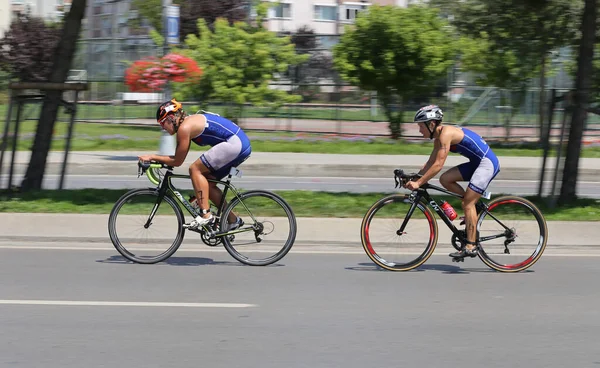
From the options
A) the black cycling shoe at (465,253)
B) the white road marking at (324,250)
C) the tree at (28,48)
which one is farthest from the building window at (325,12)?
the black cycling shoe at (465,253)

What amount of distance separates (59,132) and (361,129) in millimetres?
9063

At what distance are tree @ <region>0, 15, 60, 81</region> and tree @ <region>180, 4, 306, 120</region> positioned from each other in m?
16.0

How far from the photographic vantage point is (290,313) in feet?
22.9

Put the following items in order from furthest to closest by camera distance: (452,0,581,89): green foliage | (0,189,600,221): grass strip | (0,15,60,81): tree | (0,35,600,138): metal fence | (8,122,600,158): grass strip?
(0,15,60,81): tree
(0,35,600,138): metal fence
(8,122,600,158): grass strip
(452,0,581,89): green foliage
(0,189,600,221): grass strip

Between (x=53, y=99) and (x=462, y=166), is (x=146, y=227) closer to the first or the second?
(x=462, y=166)

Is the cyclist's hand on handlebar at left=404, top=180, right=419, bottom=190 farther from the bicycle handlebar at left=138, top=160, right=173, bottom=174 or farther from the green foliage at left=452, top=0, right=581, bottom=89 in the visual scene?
the green foliage at left=452, top=0, right=581, bottom=89

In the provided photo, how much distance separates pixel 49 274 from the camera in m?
8.34

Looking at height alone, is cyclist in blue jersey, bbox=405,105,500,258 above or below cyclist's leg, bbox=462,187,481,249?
above

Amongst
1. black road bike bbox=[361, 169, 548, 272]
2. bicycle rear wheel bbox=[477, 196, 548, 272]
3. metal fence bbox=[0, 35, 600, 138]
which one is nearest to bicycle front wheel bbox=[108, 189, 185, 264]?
black road bike bbox=[361, 169, 548, 272]

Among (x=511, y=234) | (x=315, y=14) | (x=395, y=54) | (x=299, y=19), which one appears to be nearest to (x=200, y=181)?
(x=511, y=234)

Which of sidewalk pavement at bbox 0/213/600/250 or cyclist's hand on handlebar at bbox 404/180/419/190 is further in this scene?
sidewalk pavement at bbox 0/213/600/250

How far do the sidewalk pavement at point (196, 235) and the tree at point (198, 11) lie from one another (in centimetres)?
2603

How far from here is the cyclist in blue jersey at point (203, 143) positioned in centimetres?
855

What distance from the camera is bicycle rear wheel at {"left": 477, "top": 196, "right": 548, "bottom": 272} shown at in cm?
880
